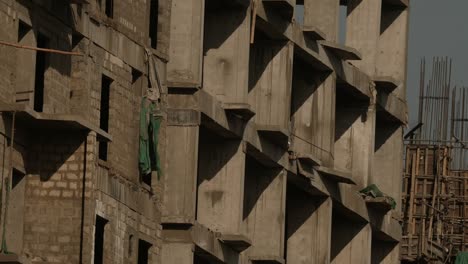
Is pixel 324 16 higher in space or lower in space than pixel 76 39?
higher

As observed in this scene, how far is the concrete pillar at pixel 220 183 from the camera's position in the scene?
2889 inches

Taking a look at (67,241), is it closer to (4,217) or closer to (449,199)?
(4,217)

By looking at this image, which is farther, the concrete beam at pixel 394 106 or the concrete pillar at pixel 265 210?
the concrete beam at pixel 394 106

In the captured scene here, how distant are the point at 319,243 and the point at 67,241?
88.4 ft

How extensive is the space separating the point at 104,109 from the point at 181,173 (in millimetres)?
7674

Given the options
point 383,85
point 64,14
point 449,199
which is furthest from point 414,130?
point 64,14

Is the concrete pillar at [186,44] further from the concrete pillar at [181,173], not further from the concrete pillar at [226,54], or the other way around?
the concrete pillar at [226,54]

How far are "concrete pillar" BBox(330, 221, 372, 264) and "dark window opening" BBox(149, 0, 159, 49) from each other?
961 inches

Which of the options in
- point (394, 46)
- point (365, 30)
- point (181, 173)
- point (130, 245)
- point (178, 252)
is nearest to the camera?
point (130, 245)

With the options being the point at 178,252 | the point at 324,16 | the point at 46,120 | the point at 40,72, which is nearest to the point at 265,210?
the point at 324,16

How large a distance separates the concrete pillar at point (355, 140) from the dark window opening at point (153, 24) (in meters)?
23.2

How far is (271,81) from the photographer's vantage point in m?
78.5

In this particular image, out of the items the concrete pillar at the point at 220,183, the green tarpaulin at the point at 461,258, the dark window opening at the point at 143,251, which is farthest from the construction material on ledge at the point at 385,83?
the dark window opening at the point at 143,251

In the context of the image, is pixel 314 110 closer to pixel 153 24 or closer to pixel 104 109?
pixel 153 24
